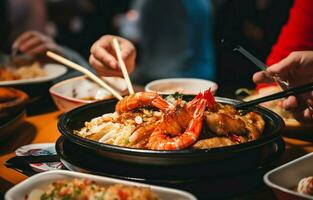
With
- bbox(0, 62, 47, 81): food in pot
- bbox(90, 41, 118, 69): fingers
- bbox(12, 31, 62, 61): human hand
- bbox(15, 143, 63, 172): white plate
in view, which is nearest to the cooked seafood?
bbox(15, 143, 63, 172): white plate

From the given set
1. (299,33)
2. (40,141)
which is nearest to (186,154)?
(40,141)

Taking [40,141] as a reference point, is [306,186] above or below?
above

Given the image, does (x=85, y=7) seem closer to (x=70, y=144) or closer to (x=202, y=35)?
(x=202, y=35)

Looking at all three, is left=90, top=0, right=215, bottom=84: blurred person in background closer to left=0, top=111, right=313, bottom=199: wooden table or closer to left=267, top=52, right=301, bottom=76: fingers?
left=0, top=111, right=313, bottom=199: wooden table

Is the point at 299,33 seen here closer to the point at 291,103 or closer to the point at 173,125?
the point at 291,103

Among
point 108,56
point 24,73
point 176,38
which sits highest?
point 108,56

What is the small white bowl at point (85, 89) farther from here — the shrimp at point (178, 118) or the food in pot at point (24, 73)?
the shrimp at point (178, 118)
